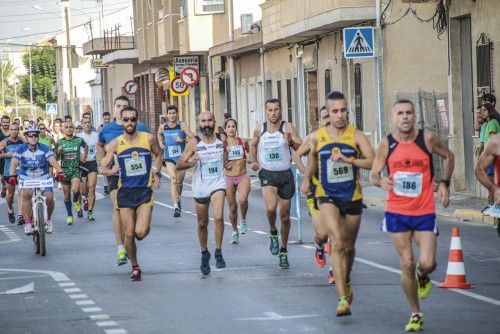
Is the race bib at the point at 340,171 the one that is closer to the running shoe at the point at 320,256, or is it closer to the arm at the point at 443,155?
the arm at the point at 443,155

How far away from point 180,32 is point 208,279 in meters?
40.6

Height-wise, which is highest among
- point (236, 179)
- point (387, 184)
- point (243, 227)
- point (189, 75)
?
point (189, 75)

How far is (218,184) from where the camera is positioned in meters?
16.6

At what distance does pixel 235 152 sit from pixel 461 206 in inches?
228

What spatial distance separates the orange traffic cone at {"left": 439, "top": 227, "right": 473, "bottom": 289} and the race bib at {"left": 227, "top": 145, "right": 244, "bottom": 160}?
7421 mm

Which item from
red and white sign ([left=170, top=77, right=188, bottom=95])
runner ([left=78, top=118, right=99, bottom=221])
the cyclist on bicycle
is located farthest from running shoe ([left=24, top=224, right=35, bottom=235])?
red and white sign ([left=170, top=77, right=188, bottom=95])

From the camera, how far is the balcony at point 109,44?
69375mm

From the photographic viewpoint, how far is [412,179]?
11672 millimetres

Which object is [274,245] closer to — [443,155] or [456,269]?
[456,269]

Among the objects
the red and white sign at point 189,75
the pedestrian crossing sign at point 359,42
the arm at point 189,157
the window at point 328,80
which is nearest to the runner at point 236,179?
the arm at point 189,157

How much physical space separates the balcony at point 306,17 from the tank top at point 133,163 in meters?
19.3

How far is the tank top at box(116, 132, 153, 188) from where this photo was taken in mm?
16125

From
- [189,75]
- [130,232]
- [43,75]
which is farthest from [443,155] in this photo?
[43,75]

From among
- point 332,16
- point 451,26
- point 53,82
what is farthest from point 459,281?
point 53,82
